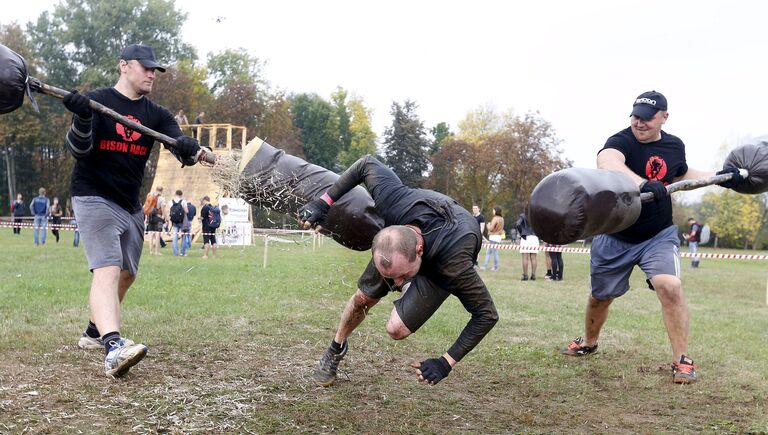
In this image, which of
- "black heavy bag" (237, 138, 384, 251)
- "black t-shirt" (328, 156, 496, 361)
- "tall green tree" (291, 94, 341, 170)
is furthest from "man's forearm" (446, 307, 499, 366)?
"tall green tree" (291, 94, 341, 170)

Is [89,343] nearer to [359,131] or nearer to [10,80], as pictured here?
[10,80]

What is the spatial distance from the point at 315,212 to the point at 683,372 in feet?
11.6

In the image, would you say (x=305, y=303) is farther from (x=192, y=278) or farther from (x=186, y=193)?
(x=186, y=193)

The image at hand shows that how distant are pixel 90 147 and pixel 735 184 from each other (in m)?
5.15

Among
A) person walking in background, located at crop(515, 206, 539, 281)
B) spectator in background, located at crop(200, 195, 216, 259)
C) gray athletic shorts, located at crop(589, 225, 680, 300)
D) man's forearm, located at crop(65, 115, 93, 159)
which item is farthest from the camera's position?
spectator in background, located at crop(200, 195, 216, 259)

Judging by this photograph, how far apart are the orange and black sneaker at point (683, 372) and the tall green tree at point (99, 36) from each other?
159ft

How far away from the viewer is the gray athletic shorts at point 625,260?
615cm

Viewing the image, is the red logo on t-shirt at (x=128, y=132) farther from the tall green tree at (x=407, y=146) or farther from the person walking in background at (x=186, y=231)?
the person walking in background at (x=186, y=231)

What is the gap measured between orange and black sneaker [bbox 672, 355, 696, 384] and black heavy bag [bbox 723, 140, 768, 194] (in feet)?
5.15

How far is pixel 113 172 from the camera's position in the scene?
5.67 meters

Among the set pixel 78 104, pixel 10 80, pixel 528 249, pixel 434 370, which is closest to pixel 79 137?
pixel 78 104

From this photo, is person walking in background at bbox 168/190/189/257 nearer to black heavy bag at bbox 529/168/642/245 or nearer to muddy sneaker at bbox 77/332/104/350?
muddy sneaker at bbox 77/332/104/350

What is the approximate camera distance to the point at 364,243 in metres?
5.48

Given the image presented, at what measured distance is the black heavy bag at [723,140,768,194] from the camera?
554 centimetres
